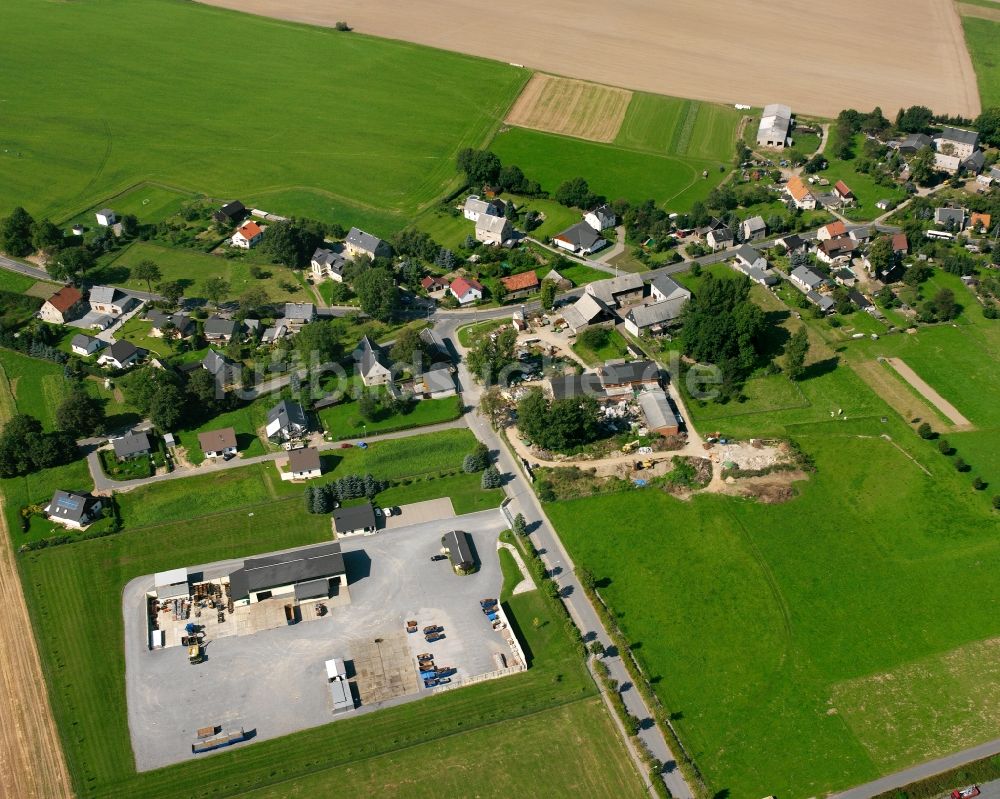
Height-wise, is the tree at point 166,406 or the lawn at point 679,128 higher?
the lawn at point 679,128

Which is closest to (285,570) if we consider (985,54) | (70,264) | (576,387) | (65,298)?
(576,387)

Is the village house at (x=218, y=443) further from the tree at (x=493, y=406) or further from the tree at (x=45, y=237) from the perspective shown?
the tree at (x=45, y=237)

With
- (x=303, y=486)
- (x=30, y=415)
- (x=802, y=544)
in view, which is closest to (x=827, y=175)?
(x=802, y=544)

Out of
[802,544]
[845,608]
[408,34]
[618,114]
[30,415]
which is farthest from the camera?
[408,34]

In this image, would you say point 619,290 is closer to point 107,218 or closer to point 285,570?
point 285,570

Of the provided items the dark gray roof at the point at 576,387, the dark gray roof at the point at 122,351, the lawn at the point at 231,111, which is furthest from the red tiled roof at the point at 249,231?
the dark gray roof at the point at 576,387

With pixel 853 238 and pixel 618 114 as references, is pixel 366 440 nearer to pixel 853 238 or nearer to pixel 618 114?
pixel 853 238
